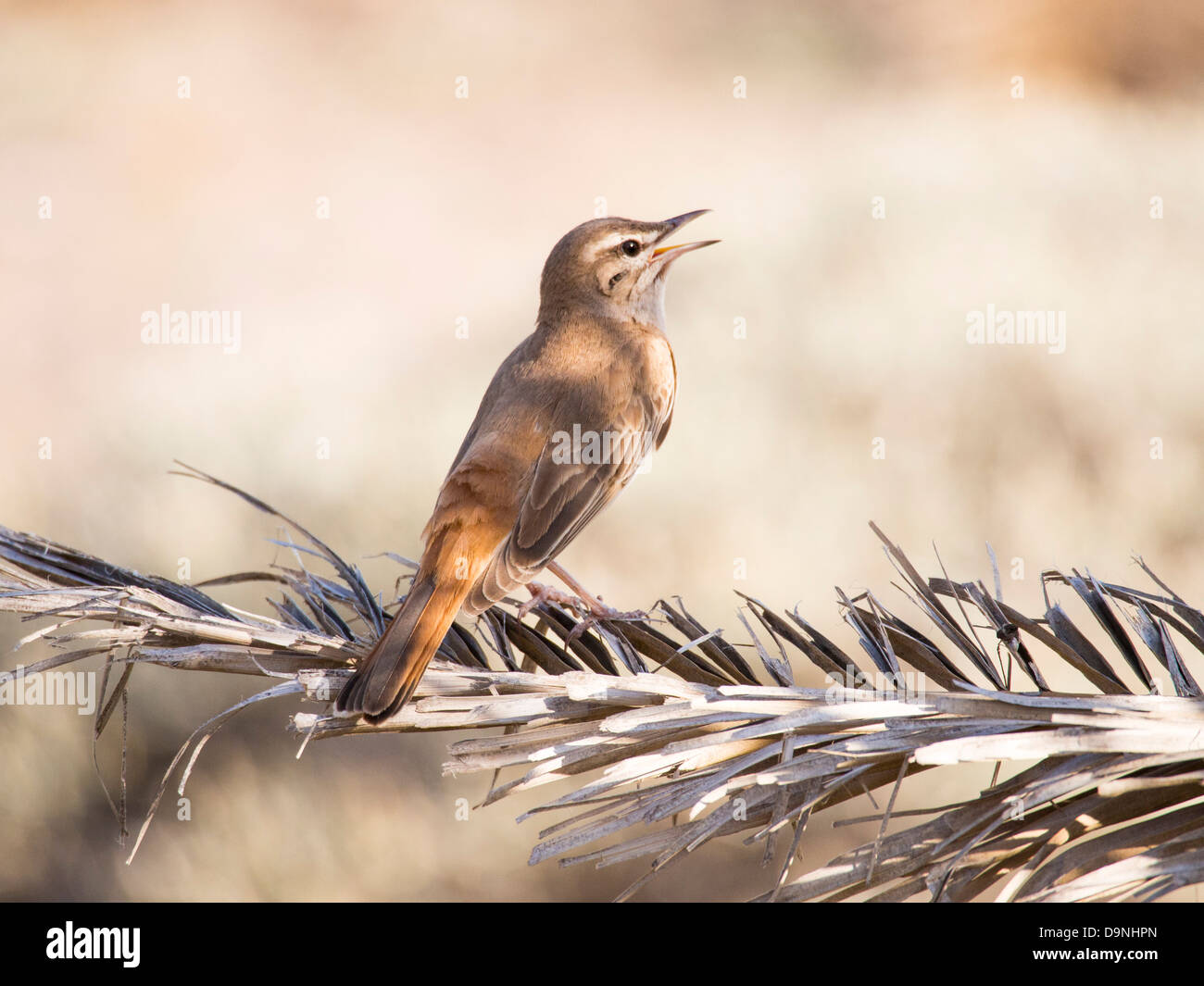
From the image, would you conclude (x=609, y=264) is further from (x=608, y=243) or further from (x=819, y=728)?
(x=819, y=728)

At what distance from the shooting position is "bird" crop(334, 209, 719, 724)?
245cm

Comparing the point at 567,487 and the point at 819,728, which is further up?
the point at 567,487

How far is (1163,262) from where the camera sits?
670cm

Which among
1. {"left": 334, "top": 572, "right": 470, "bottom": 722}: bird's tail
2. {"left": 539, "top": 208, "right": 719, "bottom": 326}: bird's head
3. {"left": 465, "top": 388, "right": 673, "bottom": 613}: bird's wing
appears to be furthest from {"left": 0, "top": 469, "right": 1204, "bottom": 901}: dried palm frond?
{"left": 539, "top": 208, "right": 719, "bottom": 326}: bird's head

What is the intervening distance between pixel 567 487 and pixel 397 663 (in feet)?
4.23

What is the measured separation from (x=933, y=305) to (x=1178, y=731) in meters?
5.27

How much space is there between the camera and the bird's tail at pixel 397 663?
2.08 metres

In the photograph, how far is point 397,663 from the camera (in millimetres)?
2166

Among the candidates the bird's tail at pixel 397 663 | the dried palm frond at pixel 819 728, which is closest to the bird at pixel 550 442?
the bird's tail at pixel 397 663

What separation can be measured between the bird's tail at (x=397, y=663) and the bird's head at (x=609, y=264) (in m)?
2.02

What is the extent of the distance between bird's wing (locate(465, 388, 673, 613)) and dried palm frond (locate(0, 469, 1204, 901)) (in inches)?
17.6

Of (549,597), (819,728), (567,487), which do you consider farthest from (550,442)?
(819,728)

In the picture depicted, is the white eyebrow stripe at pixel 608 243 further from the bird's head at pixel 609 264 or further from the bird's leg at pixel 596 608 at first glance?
the bird's leg at pixel 596 608

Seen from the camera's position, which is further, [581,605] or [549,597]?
[549,597]
